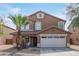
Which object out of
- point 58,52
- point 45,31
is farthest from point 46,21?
point 58,52

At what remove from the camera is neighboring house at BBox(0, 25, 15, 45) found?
682 inches

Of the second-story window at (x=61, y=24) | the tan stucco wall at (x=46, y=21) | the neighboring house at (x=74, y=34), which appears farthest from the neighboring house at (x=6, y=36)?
the neighboring house at (x=74, y=34)

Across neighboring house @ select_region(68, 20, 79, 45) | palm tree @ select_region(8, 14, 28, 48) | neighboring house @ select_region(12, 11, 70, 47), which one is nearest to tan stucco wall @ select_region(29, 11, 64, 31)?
neighboring house @ select_region(12, 11, 70, 47)

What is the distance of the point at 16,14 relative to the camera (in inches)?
675

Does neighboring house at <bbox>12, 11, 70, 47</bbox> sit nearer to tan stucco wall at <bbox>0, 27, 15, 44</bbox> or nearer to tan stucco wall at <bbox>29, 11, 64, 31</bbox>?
tan stucco wall at <bbox>29, 11, 64, 31</bbox>

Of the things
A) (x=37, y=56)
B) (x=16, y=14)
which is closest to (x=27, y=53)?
(x=37, y=56)

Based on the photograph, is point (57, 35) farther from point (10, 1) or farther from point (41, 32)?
point (10, 1)

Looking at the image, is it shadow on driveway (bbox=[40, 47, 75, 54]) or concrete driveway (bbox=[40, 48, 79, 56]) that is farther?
shadow on driveway (bbox=[40, 47, 75, 54])

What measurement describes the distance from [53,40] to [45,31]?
0.61 meters

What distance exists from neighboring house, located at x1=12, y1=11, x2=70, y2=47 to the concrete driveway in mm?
474

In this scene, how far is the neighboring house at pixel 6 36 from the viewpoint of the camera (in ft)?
56.8

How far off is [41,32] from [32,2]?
3.03 m

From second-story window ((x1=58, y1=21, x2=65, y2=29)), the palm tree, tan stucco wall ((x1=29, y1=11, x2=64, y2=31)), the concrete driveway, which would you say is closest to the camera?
the concrete driveway

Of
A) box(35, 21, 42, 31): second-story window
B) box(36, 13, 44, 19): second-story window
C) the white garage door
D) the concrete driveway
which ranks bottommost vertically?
the concrete driveway
